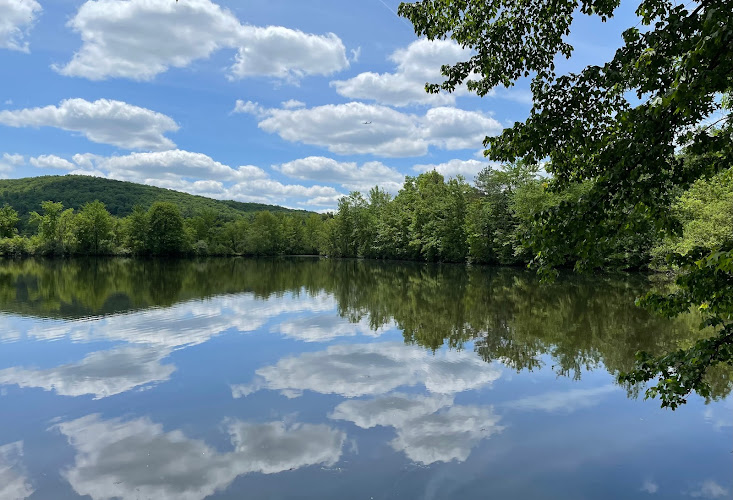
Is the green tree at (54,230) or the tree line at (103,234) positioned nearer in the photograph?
the green tree at (54,230)

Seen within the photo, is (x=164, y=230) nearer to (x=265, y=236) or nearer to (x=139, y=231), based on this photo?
(x=139, y=231)

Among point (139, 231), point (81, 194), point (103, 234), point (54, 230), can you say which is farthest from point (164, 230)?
point (81, 194)

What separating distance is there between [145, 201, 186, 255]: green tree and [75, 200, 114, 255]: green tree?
870 cm

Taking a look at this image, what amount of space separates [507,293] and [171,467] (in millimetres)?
23086

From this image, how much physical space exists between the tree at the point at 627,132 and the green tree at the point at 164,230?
300 feet

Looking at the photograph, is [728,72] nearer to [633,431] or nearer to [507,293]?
[633,431]

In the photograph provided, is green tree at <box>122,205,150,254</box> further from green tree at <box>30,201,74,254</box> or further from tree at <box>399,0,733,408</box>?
tree at <box>399,0,733,408</box>

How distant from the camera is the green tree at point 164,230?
8725 centimetres

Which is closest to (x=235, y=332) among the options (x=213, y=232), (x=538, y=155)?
(x=538, y=155)

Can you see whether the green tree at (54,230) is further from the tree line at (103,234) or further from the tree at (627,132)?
the tree at (627,132)

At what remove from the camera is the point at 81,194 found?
408 ft

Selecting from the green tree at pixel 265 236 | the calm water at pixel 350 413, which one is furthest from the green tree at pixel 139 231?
the calm water at pixel 350 413

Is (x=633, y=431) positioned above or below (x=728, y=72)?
below

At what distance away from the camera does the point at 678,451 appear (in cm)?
702
